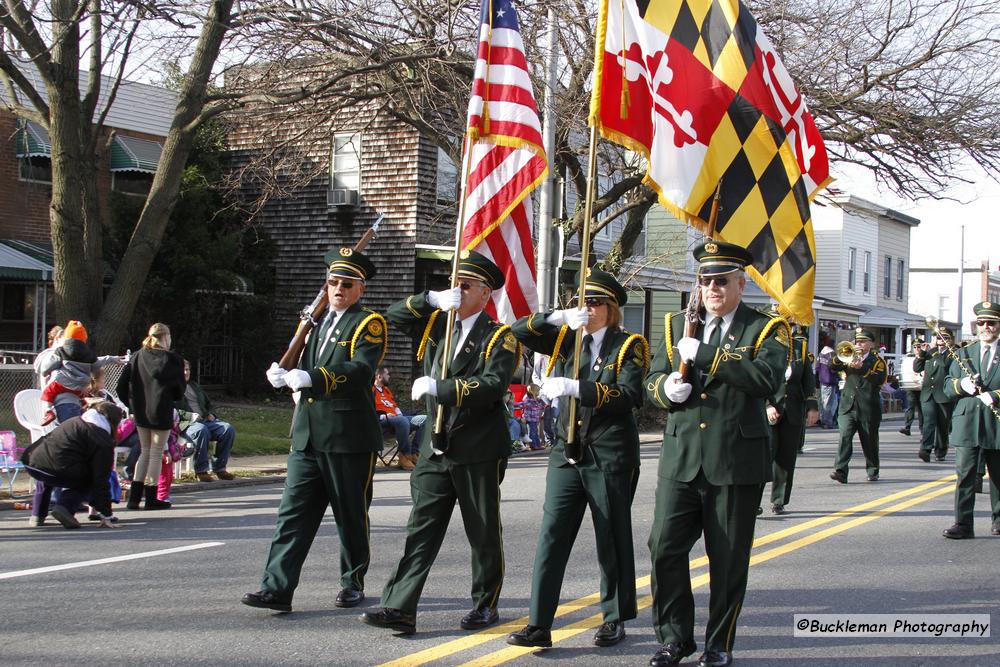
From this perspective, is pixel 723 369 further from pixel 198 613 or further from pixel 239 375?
pixel 239 375

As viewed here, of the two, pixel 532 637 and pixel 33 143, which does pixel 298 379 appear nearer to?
pixel 532 637

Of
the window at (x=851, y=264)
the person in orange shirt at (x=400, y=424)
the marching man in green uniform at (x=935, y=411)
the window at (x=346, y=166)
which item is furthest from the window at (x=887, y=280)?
the person in orange shirt at (x=400, y=424)

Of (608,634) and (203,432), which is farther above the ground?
(203,432)

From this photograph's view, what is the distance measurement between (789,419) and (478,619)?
5641 mm

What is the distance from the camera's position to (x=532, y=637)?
18.6 ft

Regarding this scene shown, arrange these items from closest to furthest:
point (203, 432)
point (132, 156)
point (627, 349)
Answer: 1. point (627, 349)
2. point (203, 432)
3. point (132, 156)

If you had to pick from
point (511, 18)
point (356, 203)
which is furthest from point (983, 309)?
point (356, 203)

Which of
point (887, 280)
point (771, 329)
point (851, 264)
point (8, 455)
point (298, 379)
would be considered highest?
point (851, 264)

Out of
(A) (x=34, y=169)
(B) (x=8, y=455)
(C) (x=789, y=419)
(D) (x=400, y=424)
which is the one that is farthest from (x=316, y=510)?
(A) (x=34, y=169)

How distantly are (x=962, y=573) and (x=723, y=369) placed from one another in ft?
13.0

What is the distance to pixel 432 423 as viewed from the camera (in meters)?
6.11

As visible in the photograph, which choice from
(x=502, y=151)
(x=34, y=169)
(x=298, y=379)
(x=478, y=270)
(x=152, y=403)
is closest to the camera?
(x=298, y=379)

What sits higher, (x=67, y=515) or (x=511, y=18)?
(x=511, y=18)

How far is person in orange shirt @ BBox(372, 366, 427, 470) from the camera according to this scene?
15.0 meters
